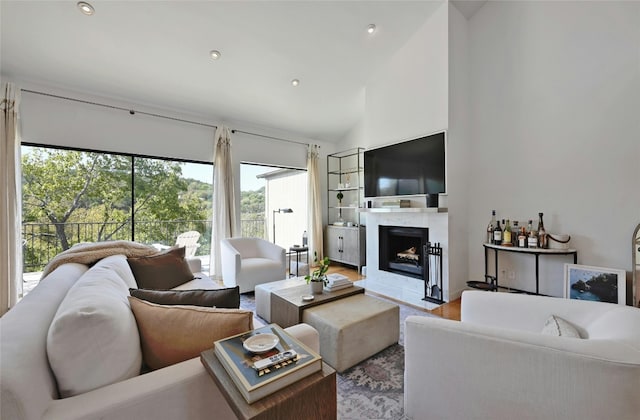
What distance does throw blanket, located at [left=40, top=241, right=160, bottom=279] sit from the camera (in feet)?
6.21

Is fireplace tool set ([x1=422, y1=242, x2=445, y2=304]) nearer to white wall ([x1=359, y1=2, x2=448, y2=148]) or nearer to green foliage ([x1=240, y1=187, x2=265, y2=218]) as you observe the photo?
white wall ([x1=359, y1=2, x2=448, y2=148])

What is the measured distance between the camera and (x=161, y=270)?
2316 mm

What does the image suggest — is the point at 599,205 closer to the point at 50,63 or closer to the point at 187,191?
the point at 187,191

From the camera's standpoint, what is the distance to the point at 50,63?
2846mm

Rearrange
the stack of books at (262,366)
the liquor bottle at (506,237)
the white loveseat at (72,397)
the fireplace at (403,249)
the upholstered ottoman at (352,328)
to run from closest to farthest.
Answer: the white loveseat at (72,397) → the stack of books at (262,366) → the upholstered ottoman at (352,328) → the liquor bottle at (506,237) → the fireplace at (403,249)

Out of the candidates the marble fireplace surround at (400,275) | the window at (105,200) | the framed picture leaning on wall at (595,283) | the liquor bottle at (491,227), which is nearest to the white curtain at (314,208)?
the marble fireplace surround at (400,275)

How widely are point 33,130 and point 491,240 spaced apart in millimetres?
5646

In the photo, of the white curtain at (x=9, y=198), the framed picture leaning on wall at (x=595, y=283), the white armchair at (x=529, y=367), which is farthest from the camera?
the white curtain at (x=9, y=198)

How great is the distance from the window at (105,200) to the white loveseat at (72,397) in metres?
2.98

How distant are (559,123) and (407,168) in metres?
1.66

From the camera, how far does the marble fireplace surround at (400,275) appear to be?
10.7 feet

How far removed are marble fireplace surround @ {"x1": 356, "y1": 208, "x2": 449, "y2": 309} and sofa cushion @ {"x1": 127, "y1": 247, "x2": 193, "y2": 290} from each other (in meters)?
2.51

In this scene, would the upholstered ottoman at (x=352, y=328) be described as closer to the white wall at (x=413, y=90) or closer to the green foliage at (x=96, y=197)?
the white wall at (x=413, y=90)

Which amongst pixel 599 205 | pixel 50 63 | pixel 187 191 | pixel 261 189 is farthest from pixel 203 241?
pixel 599 205
